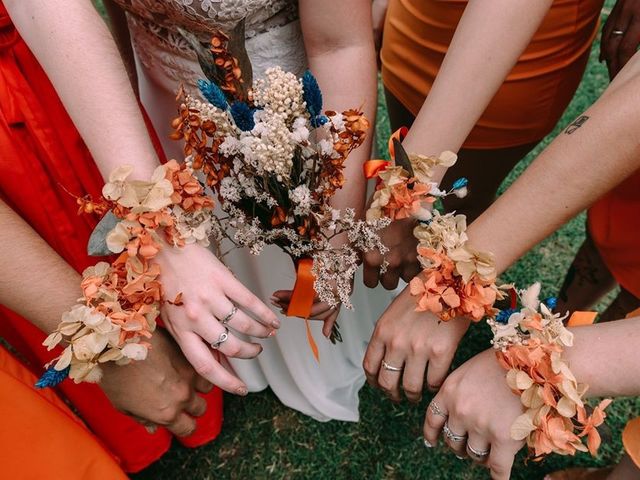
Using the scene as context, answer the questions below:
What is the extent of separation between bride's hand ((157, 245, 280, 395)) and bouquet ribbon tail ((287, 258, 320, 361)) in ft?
0.37

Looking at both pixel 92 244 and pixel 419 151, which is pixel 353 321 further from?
pixel 92 244

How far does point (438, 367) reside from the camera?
1.04 metres

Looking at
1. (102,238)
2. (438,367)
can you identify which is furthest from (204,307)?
(438,367)

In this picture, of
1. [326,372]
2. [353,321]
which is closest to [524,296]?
[353,321]

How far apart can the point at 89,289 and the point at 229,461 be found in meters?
1.25

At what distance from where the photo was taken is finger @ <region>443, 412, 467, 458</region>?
0.98 meters

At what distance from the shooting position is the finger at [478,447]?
964 mm

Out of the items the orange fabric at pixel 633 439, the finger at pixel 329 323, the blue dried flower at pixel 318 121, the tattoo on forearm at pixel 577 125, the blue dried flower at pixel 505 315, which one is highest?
the blue dried flower at pixel 318 121

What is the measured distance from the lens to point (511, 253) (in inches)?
40.6

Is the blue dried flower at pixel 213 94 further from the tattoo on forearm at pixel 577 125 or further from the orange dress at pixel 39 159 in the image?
the tattoo on forearm at pixel 577 125

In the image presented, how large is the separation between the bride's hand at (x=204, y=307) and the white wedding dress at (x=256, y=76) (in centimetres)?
46

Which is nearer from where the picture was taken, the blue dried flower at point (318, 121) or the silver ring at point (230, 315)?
the blue dried flower at point (318, 121)

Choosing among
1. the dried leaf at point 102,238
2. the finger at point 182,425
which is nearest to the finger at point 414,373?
the finger at point 182,425

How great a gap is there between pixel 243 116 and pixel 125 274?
1.13 feet
